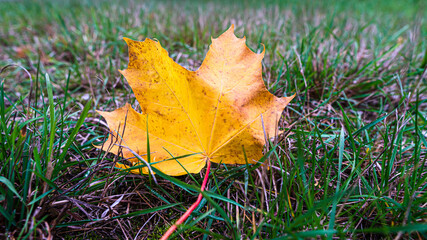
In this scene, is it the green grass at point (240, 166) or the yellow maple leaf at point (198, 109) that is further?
the yellow maple leaf at point (198, 109)

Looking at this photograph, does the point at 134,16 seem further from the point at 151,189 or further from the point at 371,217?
the point at 371,217

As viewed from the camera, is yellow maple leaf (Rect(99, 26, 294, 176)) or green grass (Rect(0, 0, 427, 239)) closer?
green grass (Rect(0, 0, 427, 239))

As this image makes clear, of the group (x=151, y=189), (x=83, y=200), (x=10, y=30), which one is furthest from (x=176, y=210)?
(x=10, y=30)

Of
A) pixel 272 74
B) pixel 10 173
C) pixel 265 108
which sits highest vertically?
pixel 265 108

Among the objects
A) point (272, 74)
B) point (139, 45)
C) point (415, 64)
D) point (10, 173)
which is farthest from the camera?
point (415, 64)
